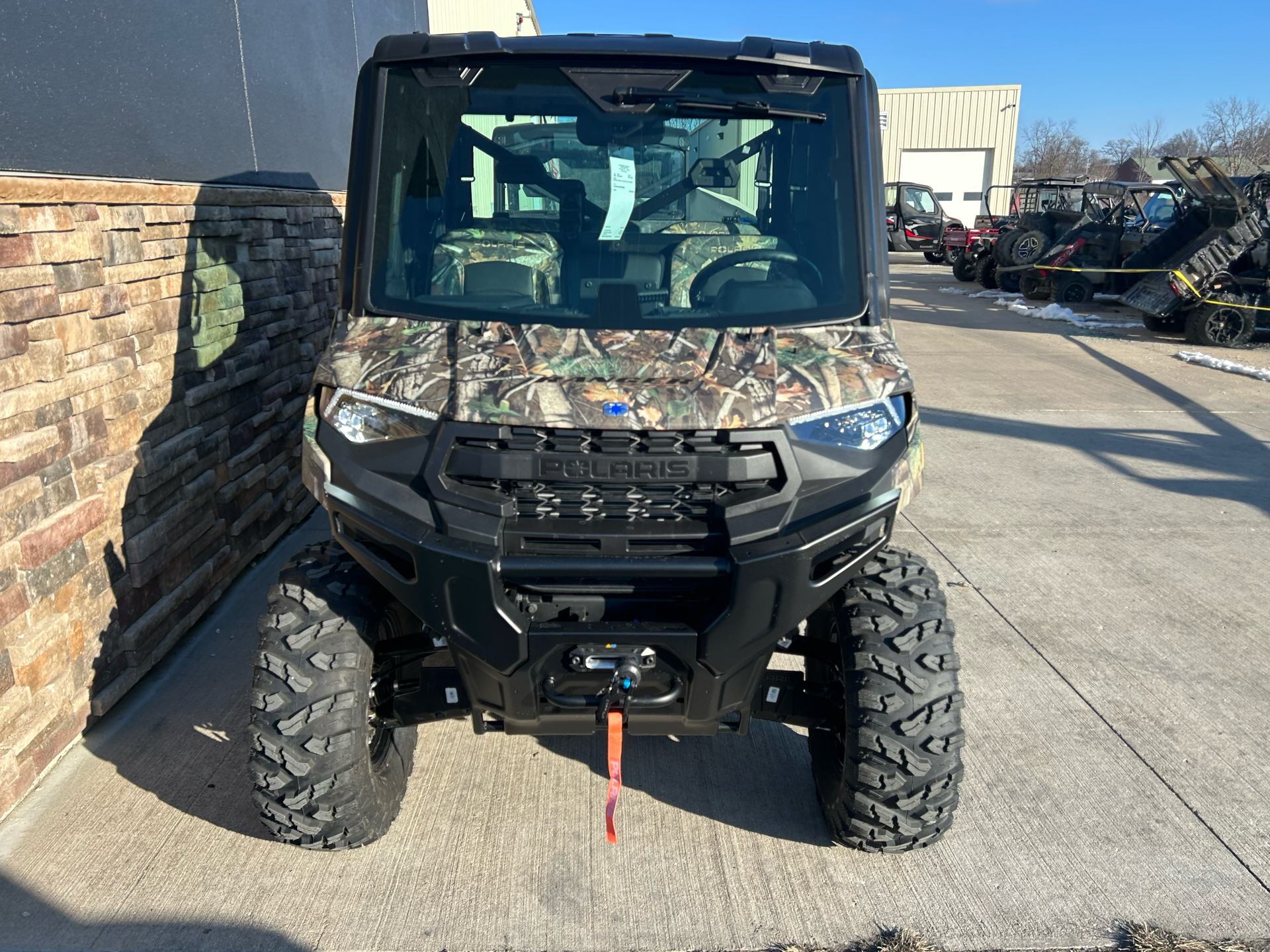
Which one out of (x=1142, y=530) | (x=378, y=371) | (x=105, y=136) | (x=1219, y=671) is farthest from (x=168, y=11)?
(x=1142, y=530)

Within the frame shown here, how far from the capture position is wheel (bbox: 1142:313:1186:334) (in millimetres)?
13594

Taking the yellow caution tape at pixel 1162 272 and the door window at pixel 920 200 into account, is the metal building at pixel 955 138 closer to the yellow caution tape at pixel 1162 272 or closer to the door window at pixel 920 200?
the door window at pixel 920 200

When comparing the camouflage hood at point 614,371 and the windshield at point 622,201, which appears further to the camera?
the windshield at point 622,201

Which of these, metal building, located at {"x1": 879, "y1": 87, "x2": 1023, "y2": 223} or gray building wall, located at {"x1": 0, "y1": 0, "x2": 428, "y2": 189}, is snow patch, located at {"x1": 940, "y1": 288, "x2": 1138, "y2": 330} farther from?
metal building, located at {"x1": 879, "y1": 87, "x2": 1023, "y2": 223}

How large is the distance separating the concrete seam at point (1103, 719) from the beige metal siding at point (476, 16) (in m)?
6.71

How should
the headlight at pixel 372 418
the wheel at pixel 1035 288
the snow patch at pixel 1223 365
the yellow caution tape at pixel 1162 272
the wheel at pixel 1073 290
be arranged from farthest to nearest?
1. the wheel at pixel 1035 288
2. the wheel at pixel 1073 290
3. the yellow caution tape at pixel 1162 272
4. the snow patch at pixel 1223 365
5. the headlight at pixel 372 418

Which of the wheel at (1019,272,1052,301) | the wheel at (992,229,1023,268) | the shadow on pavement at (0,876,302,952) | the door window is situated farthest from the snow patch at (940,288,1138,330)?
the shadow on pavement at (0,876,302,952)

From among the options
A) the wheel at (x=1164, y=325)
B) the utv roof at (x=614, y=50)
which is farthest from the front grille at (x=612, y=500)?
the wheel at (x=1164, y=325)

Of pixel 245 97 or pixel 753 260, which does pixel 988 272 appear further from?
pixel 753 260

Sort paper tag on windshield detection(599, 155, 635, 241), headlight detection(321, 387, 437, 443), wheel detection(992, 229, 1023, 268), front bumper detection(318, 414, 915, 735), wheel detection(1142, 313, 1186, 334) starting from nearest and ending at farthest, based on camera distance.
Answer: front bumper detection(318, 414, 915, 735) < headlight detection(321, 387, 437, 443) < paper tag on windshield detection(599, 155, 635, 241) < wheel detection(1142, 313, 1186, 334) < wheel detection(992, 229, 1023, 268)

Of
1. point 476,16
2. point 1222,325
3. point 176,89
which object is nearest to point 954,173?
point 1222,325

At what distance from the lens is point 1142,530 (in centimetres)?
586

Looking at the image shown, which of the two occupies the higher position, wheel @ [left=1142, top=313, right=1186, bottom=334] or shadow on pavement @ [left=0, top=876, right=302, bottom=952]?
wheel @ [left=1142, top=313, right=1186, bottom=334]

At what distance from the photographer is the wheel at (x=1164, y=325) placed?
535 inches
